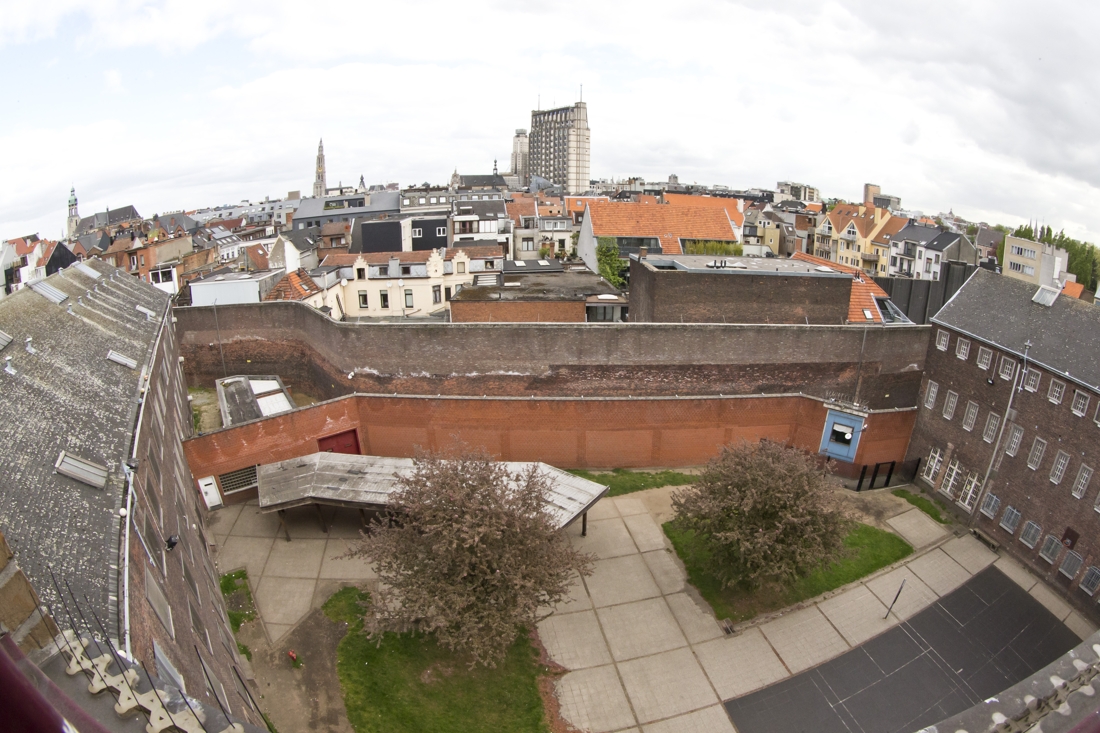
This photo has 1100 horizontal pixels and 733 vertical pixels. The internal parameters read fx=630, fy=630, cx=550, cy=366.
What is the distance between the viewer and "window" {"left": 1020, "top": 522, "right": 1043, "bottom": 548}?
19812 mm

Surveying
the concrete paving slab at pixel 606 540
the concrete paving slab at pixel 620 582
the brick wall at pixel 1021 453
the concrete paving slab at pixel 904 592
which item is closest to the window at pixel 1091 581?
the brick wall at pixel 1021 453

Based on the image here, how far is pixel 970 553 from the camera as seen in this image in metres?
21.0

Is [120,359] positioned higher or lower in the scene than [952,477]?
higher

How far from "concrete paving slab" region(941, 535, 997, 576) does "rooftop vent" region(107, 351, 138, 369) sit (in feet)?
82.1

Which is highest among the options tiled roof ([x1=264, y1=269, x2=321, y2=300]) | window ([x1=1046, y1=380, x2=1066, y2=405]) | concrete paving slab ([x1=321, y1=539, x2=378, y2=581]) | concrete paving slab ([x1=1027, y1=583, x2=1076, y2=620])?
window ([x1=1046, y1=380, x2=1066, y2=405])

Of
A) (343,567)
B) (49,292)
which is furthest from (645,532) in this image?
(49,292)

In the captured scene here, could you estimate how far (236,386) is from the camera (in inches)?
1107

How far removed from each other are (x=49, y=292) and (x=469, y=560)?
14.3m

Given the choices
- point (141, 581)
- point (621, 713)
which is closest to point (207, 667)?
point (141, 581)

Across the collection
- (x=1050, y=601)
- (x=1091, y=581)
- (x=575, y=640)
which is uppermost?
(x=1091, y=581)

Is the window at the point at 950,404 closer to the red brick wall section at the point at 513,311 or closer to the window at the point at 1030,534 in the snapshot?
the window at the point at 1030,534

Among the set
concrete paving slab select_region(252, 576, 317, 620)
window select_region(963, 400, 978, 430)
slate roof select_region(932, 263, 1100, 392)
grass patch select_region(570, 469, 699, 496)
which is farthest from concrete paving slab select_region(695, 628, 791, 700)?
slate roof select_region(932, 263, 1100, 392)

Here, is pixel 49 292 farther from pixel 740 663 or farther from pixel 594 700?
pixel 740 663

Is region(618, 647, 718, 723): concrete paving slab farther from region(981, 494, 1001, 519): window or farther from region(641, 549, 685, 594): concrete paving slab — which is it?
region(981, 494, 1001, 519): window
